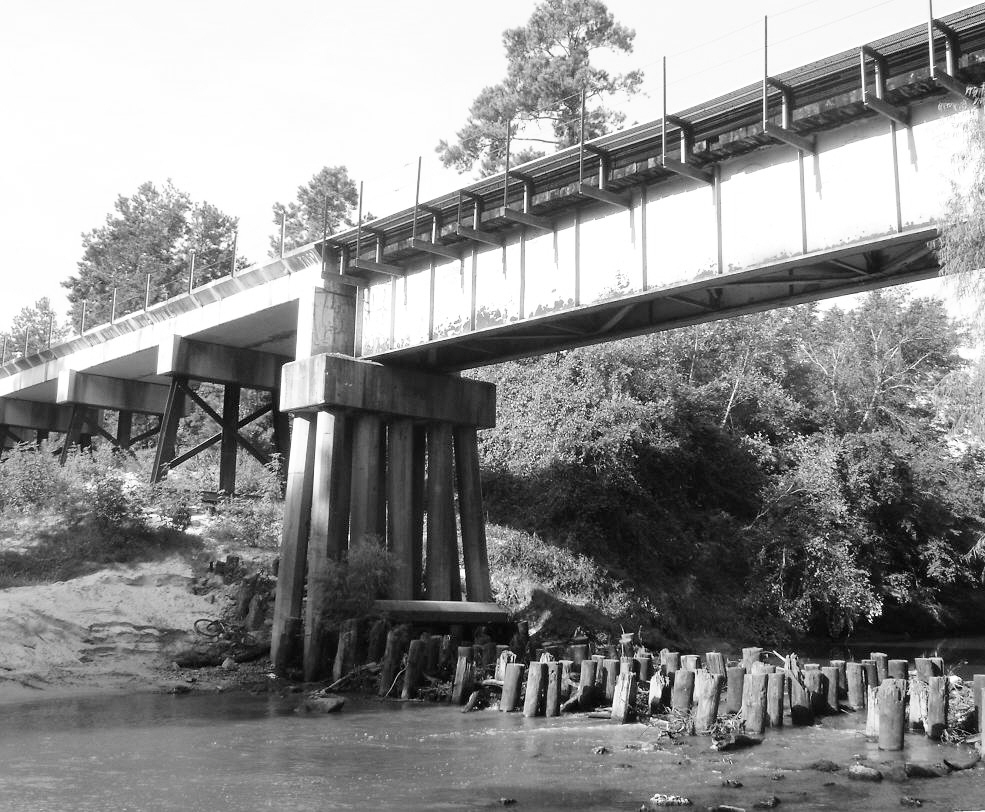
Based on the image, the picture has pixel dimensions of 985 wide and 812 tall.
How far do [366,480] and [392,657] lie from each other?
13.0 ft

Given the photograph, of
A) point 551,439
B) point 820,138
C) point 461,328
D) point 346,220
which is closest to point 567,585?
point 551,439

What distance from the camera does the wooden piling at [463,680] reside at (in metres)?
16.7

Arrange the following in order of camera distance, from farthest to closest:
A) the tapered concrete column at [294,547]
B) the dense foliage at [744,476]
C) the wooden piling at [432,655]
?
the dense foliage at [744,476] → the tapered concrete column at [294,547] → the wooden piling at [432,655]

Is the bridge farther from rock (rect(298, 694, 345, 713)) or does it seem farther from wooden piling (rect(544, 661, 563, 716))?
wooden piling (rect(544, 661, 563, 716))

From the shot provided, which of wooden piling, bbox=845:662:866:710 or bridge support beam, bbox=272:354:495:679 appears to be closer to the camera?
wooden piling, bbox=845:662:866:710

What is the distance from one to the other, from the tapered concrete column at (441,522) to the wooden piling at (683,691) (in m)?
6.78

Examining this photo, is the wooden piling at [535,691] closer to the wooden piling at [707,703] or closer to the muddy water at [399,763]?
the muddy water at [399,763]

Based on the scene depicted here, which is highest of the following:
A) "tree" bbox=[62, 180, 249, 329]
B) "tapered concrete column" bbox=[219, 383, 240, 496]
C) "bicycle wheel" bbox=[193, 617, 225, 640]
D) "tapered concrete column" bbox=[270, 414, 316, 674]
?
"tree" bbox=[62, 180, 249, 329]

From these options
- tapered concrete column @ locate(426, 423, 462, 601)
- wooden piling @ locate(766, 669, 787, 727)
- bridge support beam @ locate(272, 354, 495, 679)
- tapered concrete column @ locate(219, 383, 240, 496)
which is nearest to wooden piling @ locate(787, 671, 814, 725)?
wooden piling @ locate(766, 669, 787, 727)

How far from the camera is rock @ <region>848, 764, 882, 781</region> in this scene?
11125 mm

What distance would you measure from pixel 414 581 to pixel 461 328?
5.63 metres

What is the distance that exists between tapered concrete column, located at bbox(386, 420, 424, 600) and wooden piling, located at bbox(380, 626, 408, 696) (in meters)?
1.87

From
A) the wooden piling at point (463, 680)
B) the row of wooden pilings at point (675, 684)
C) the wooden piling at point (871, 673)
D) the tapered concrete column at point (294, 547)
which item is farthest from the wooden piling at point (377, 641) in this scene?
the wooden piling at point (871, 673)

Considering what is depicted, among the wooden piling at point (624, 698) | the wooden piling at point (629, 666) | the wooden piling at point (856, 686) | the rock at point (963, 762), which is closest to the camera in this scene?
the rock at point (963, 762)
